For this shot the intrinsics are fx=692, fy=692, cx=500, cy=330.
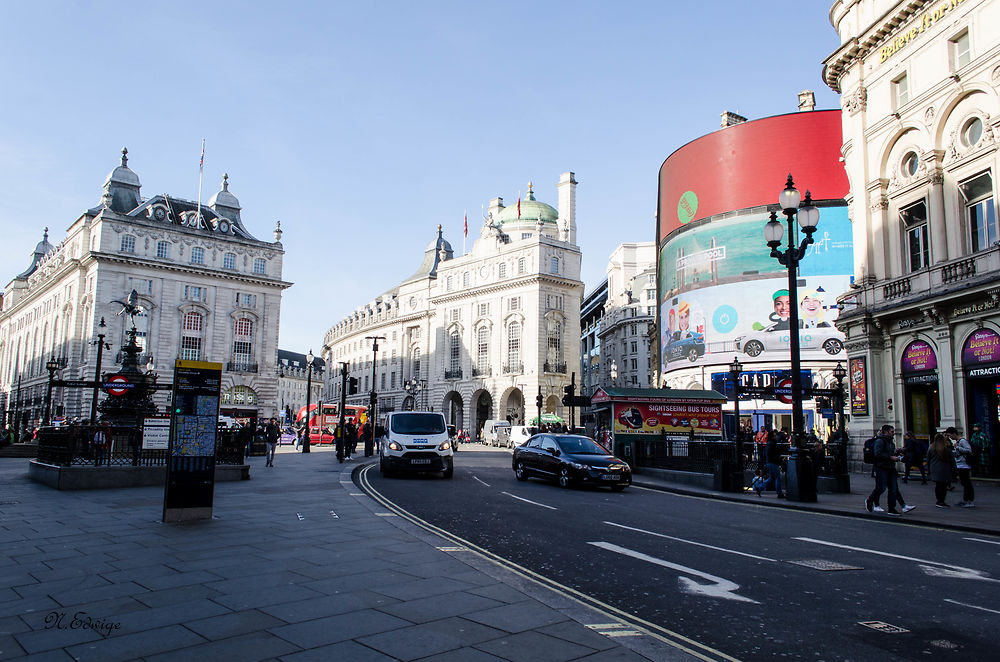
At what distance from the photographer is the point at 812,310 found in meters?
47.4

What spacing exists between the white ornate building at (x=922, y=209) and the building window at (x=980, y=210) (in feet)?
0.13

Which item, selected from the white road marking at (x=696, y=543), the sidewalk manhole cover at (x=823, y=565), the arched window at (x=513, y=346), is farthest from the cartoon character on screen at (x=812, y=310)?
the sidewalk manhole cover at (x=823, y=565)

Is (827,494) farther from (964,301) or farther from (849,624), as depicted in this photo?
(849,624)

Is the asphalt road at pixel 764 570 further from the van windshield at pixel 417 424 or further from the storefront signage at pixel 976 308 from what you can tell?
the storefront signage at pixel 976 308

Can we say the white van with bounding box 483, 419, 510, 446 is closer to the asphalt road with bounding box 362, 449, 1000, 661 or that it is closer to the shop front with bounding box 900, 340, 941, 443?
the shop front with bounding box 900, 340, 941, 443

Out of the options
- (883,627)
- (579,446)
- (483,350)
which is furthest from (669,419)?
(483,350)

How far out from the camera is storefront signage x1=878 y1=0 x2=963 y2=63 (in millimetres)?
23625

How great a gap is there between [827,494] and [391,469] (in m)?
11.8

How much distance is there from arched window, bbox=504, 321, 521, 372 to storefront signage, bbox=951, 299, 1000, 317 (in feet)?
166

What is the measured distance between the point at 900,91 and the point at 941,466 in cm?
1731

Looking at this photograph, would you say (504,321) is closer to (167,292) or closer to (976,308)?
(167,292)

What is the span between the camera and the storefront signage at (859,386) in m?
25.9

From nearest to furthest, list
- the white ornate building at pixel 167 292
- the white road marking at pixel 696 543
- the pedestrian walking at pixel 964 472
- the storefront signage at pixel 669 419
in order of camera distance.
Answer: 1. the white road marking at pixel 696 543
2. the pedestrian walking at pixel 964 472
3. the storefront signage at pixel 669 419
4. the white ornate building at pixel 167 292

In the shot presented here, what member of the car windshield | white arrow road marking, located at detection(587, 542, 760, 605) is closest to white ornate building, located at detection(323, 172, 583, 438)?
the car windshield
